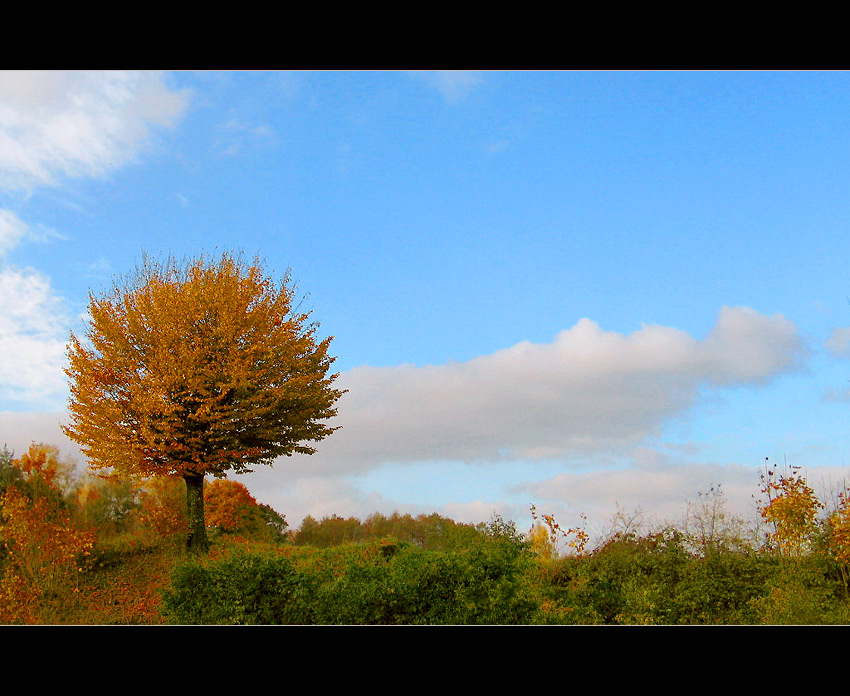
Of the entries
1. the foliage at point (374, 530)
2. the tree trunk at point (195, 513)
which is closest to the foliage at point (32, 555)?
the tree trunk at point (195, 513)

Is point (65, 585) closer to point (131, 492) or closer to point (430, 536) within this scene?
point (131, 492)

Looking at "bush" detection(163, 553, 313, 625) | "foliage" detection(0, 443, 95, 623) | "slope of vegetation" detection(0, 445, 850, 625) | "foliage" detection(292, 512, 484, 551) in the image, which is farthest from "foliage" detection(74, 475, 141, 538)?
"bush" detection(163, 553, 313, 625)

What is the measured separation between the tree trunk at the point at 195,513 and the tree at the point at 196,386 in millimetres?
26

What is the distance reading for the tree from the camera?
51.0 ft

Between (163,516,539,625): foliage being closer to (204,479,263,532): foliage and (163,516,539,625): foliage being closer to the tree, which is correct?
the tree

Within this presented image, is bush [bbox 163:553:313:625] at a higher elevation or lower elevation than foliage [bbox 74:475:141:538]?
lower

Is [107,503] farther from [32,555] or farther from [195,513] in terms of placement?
[32,555]

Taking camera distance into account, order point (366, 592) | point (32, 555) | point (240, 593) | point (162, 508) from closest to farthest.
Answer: point (366, 592), point (240, 593), point (32, 555), point (162, 508)

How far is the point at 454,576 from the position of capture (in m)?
7.89

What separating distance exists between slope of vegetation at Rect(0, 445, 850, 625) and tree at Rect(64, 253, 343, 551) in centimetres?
204

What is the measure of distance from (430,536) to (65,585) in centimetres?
836

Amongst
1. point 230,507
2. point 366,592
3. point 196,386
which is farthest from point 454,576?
point 230,507

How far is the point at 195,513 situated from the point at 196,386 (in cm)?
357

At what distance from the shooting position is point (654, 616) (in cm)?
938
